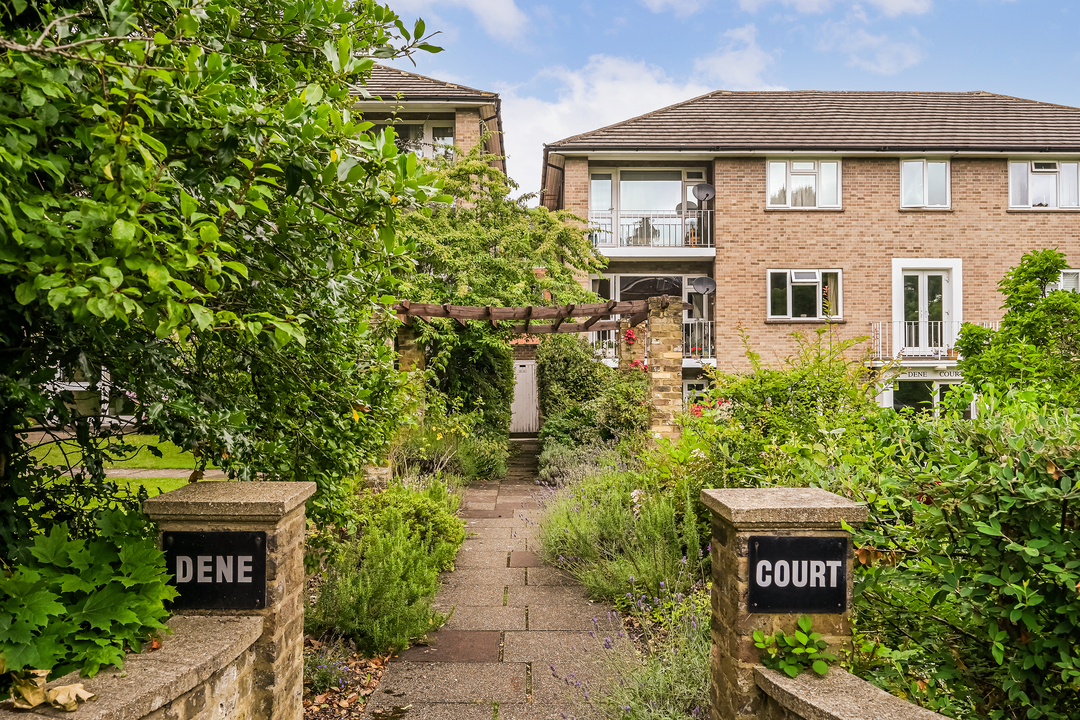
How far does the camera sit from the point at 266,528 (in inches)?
95.7

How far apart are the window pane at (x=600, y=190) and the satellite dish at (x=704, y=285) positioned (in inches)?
133

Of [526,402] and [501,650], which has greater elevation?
[526,402]

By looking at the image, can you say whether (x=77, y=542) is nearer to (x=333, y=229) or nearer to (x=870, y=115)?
(x=333, y=229)

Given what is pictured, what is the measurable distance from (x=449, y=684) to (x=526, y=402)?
46.6ft

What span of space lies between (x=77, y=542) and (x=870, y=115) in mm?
20565

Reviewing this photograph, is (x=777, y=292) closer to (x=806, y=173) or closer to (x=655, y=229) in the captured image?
(x=806, y=173)

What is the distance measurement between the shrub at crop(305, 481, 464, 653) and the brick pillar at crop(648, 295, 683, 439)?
4.41m

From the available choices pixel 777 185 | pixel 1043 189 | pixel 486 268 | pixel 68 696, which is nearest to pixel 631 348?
pixel 486 268

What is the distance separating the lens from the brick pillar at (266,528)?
94.5 inches

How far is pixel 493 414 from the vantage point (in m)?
11.4

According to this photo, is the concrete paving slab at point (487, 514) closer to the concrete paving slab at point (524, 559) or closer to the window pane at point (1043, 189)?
the concrete paving slab at point (524, 559)

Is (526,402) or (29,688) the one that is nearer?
(29,688)

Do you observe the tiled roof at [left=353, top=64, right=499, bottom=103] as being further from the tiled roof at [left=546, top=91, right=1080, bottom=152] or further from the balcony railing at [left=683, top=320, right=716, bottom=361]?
the balcony railing at [left=683, top=320, right=716, bottom=361]

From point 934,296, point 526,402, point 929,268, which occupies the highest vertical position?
point 929,268
